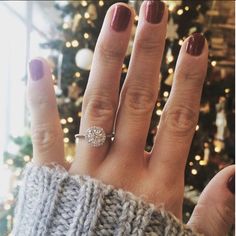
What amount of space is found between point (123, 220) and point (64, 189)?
0.08 meters

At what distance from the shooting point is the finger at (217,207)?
51 cm

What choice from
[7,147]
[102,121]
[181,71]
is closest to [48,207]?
[102,121]

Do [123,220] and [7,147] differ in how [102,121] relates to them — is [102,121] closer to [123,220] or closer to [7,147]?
[123,220]

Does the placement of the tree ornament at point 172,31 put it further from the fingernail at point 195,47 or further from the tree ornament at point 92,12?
the fingernail at point 195,47

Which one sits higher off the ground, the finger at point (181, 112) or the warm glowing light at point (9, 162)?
the finger at point (181, 112)

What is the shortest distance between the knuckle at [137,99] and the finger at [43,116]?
104mm

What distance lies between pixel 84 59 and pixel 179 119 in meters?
1.21

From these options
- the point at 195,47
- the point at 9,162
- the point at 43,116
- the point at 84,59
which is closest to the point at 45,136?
the point at 43,116

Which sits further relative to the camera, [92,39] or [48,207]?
[92,39]

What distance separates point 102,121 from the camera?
0.55 meters

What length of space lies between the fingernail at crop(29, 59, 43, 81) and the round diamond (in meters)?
0.10

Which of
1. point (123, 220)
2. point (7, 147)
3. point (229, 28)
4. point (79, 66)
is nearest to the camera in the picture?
point (123, 220)

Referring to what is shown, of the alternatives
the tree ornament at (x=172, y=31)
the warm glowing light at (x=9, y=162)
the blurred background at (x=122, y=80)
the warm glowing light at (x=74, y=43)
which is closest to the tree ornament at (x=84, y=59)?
the blurred background at (x=122, y=80)

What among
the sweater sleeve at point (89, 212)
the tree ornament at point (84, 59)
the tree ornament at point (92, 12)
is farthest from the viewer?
the tree ornament at point (92, 12)
